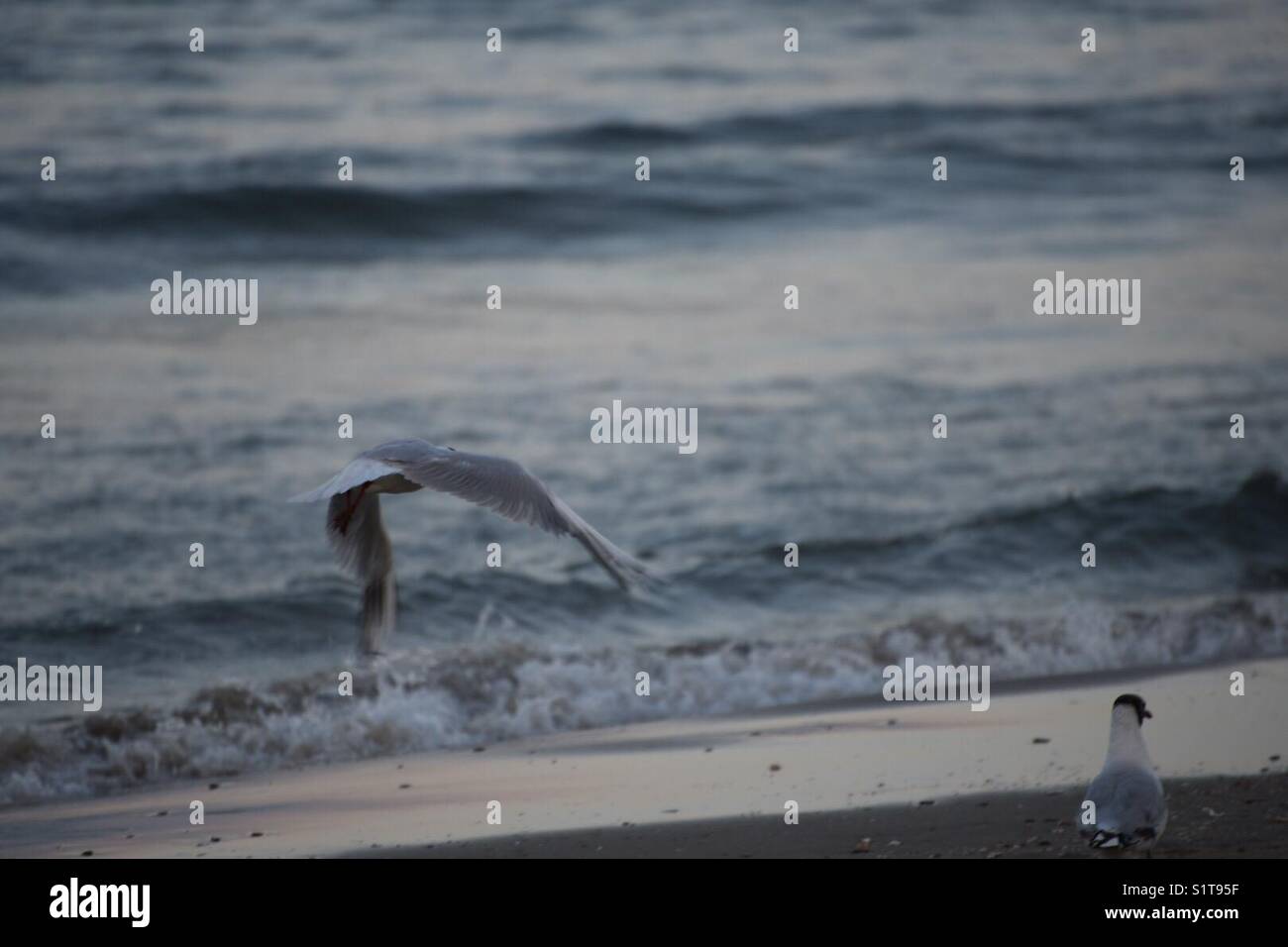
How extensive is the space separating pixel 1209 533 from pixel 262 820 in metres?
7.52

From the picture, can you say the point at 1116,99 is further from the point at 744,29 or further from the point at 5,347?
the point at 5,347

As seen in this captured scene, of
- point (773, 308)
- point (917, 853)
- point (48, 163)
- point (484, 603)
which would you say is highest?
point (48, 163)

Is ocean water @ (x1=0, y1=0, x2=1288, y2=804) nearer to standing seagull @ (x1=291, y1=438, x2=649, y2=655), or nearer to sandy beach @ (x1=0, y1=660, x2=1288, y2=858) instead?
sandy beach @ (x1=0, y1=660, x2=1288, y2=858)

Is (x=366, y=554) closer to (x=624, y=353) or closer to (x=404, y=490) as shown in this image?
(x=404, y=490)

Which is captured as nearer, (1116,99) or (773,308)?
(773,308)

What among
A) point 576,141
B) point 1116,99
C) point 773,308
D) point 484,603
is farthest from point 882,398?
point 1116,99

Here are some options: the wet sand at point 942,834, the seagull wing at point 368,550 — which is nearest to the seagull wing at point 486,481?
the seagull wing at point 368,550

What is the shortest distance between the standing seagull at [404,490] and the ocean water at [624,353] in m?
1.91

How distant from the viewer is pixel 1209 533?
12555mm

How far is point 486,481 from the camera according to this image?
646 centimetres

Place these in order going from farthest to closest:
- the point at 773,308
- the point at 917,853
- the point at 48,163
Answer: the point at 48,163, the point at 773,308, the point at 917,853

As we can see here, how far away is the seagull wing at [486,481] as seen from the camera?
6344 millimetres

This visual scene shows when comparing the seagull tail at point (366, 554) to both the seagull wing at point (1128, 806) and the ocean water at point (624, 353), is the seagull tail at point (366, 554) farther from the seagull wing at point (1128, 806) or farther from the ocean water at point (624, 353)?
the seagull wing at point (1128, 806)

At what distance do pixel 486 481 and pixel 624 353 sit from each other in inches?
373
